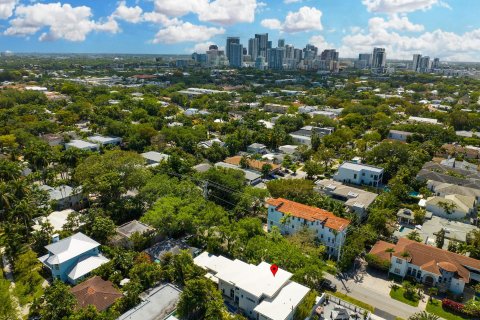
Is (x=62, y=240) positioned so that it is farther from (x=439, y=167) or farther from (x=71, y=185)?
(x=439, y=167)

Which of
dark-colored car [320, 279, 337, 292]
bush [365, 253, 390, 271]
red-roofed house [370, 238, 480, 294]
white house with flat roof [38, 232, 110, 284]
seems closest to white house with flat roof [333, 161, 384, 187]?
red-roofed house [370, 238, 480, 294]

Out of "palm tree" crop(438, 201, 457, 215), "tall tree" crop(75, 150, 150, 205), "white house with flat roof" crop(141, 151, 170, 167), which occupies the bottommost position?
"palm tree" crop(438, 201, 457, 215)

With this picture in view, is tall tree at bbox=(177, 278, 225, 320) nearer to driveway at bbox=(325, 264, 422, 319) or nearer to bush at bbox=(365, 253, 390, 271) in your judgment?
driveway at bbox=(325, 264, 422, 319)

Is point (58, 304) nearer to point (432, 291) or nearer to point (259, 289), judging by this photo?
point (259, 289)

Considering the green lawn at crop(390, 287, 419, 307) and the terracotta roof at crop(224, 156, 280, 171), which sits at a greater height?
the terracotta roof at crop(224, 156, 280, 171)

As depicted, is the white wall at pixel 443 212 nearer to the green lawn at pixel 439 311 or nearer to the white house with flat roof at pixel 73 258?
the green lawn at pixel 439 311

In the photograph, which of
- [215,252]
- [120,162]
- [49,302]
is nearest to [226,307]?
[215,252]

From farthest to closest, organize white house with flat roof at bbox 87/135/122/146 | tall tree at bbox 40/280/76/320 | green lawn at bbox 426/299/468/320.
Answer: white house with flat roof at bbox 87/135/122/146, green lawn at bbox 426/299/468/320, tall tree at bbox 40/280/76/320
